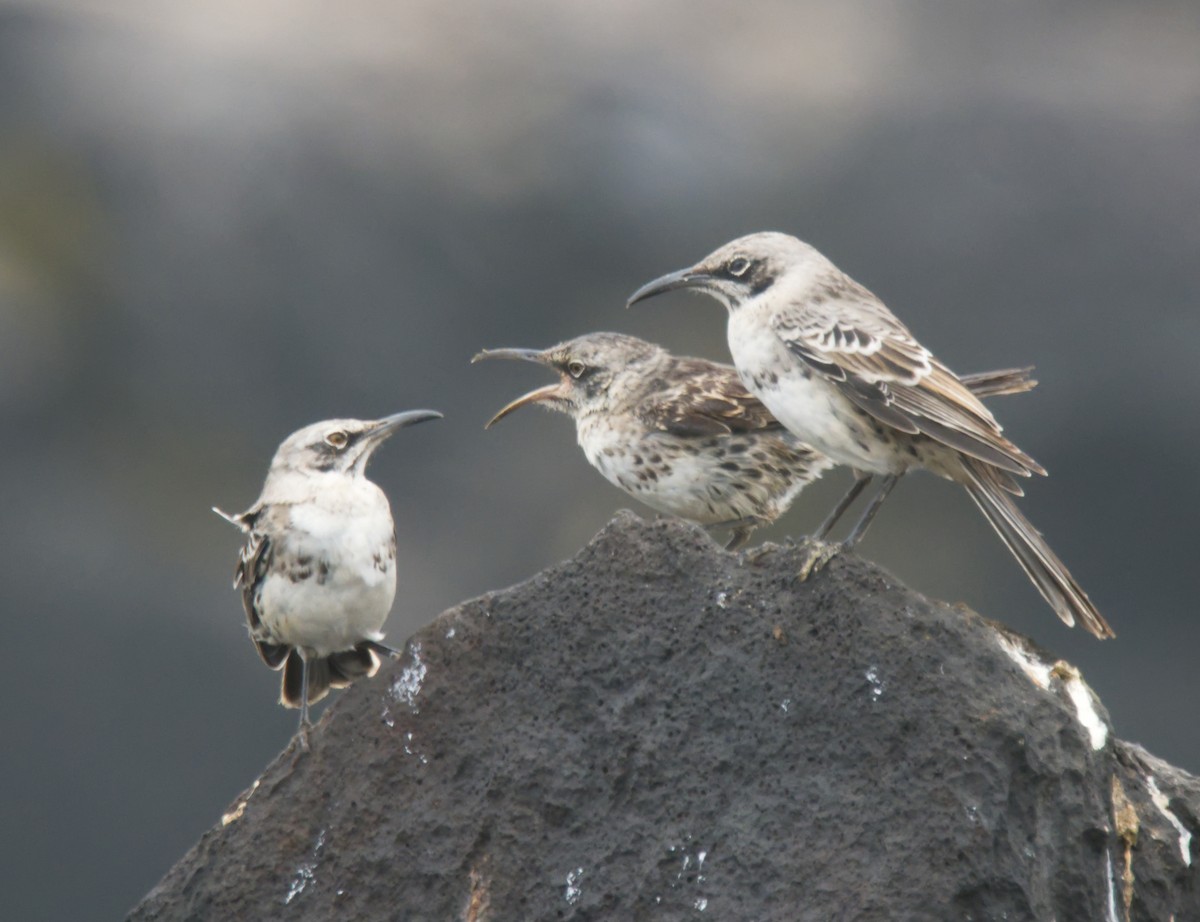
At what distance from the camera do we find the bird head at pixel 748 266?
7457 mm

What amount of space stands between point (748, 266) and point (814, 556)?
1930mm

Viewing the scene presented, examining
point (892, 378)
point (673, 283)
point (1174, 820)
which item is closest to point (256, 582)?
point (673, 283)

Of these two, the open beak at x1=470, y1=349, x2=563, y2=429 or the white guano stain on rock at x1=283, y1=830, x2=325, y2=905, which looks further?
the open beak at x1=470, y1=349, x2=563, y2=429

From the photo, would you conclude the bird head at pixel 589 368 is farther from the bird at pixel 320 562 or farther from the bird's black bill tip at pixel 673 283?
the bird at pixel 320 562

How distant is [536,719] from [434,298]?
10582 mm

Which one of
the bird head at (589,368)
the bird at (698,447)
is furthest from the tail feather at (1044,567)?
the bird head at (589,368)

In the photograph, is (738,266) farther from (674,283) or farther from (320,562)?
(320,562)

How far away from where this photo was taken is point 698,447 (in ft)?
26.1

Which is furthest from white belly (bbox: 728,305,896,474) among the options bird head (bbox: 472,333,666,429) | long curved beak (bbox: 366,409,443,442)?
long curved beak (bbox: 366,409,443,442)

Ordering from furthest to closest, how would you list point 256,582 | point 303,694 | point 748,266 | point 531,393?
point 531,393
point 303,694
point 256,582
point 748,266

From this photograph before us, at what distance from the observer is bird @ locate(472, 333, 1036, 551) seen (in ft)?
26.1

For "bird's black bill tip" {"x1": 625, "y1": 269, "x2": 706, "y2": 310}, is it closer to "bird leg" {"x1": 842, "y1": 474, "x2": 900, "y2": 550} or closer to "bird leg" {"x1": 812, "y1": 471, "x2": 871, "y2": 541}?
"bird leg" {"x1": 812, "y1": 471, "x2": 871, "y2": 541}

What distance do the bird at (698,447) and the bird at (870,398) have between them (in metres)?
0.67

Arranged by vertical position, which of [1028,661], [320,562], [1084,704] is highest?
[320,562]
